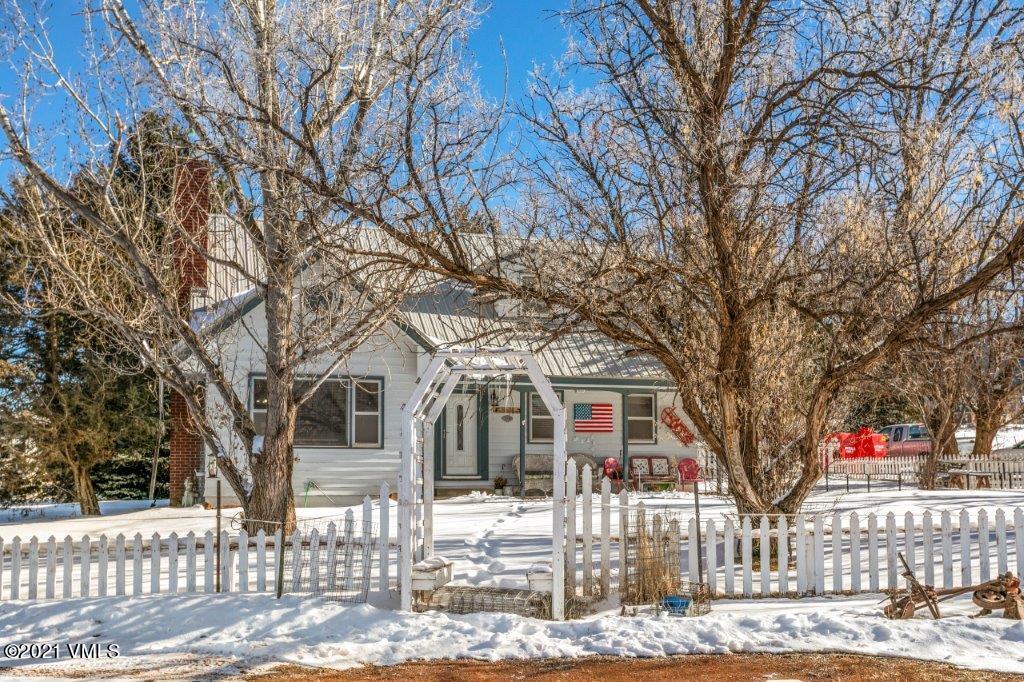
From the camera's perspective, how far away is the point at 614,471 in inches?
893

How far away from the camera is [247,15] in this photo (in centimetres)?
1234

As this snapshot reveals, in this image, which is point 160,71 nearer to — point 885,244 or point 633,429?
point 885,244

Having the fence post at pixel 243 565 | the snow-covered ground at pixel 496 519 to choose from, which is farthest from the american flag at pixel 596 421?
the fence post at pixel 243 565

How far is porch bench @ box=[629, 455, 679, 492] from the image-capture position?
22844 millimetres

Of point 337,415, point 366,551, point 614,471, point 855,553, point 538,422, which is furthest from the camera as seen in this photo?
point 538,422

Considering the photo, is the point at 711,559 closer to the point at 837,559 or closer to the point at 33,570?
the point at 837,559

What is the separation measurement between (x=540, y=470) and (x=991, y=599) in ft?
48.7

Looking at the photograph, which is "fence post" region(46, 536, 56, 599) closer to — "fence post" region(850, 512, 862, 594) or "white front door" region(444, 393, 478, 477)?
"fence post" region(850, 512, 862, 594)

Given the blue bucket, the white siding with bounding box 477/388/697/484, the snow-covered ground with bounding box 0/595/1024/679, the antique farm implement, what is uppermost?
the white siding with bounding box 477/388/697/484

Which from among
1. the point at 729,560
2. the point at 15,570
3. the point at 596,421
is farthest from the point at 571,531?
the point at 596,421

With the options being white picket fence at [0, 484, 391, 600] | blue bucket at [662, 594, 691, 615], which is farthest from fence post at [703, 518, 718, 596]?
white picket fence at [0, 484, 391, 600]

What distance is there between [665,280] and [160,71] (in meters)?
6.57

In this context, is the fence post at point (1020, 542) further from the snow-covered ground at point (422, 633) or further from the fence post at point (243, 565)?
the fence post at point (243, 565)

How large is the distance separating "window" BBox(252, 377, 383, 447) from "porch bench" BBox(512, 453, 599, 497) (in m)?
3.86
